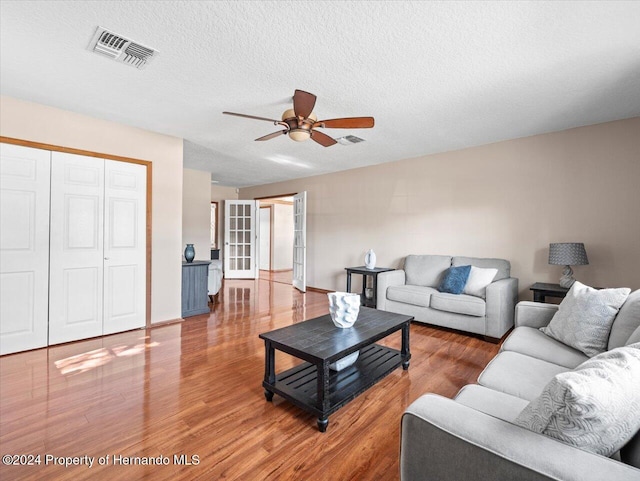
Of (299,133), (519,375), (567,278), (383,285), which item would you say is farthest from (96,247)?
(567,278)

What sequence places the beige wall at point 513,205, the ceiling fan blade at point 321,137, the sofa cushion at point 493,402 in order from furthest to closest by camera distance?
the beige wall at point 513,205, the ceiling fan blade at point 321,137, the sofa cushion at point 493,402

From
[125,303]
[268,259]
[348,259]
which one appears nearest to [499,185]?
[348,259]

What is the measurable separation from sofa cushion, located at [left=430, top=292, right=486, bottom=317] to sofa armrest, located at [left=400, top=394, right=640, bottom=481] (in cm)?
277

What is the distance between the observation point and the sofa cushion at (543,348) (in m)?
1.78

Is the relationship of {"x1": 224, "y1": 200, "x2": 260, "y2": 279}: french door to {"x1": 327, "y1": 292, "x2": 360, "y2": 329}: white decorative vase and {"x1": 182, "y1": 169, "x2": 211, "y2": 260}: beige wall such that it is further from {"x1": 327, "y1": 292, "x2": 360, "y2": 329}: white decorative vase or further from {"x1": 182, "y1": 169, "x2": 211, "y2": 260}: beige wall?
{"x1": 327, "y1": 292, "x2": 360, "y2": 329}: white decorative vase

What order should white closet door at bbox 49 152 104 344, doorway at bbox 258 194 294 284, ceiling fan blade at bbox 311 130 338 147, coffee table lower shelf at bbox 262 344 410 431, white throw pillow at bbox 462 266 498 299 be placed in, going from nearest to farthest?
coffee table lower shelf at bbox 262 344 410 431, ceiling fan blade at bbox 311 130 338 147, white closet door at bbox 49 152 104 344, white throw pillow at bbox 462 266 498 299, doorway at bbox 258 194 294 284

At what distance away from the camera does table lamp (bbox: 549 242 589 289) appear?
322 cm

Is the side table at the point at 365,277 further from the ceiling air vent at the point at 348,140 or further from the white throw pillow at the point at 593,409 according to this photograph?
the white throw pillow at the point at 593,409

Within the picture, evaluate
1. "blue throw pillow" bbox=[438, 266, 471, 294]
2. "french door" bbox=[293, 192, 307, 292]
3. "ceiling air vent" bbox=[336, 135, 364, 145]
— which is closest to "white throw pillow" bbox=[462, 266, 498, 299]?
"blue throw pillow" bbox=[438, 266, 471, 294]

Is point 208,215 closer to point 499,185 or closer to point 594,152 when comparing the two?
point 499,185

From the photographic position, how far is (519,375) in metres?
1.63

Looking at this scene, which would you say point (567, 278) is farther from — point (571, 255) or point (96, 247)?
point (96, 247)

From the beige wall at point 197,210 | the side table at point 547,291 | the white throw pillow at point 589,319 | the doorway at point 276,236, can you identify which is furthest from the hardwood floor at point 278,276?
the white throw pillow at point 589,319

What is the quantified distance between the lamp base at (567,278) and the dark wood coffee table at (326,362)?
2072 millimetres
